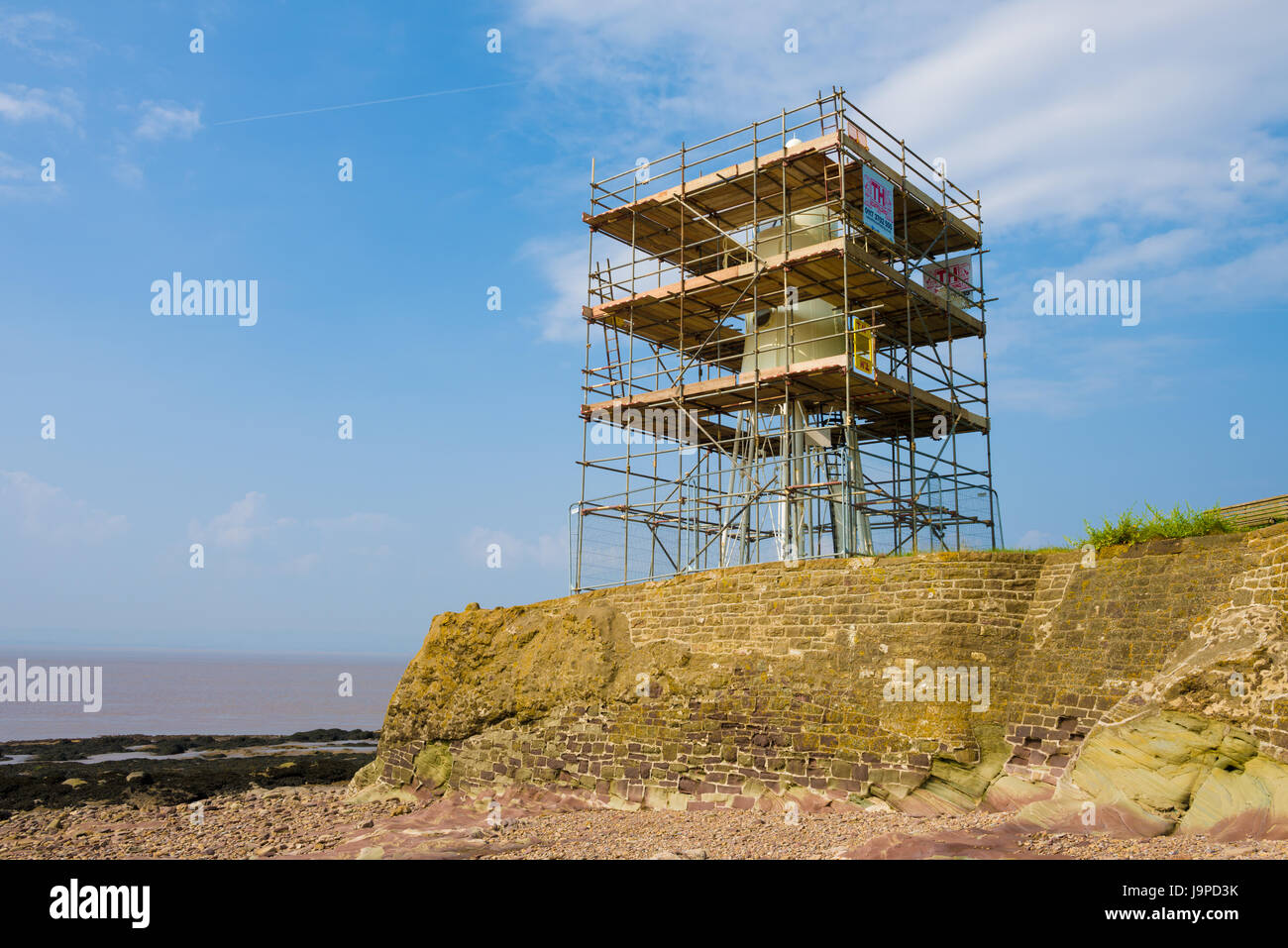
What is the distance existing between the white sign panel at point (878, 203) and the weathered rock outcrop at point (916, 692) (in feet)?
31.8

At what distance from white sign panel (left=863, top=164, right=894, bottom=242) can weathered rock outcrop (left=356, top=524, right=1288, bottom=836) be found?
9.69m

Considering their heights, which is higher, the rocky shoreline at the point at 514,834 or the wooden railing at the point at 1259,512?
the wooden railing at the point at 1259,512

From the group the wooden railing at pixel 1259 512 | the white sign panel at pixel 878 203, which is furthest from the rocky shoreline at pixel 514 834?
the white sign panel at pixel 878 203

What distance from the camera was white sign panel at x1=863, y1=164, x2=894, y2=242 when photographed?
22734mm

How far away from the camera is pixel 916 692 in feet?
49.6

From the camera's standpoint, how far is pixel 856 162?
908 inches

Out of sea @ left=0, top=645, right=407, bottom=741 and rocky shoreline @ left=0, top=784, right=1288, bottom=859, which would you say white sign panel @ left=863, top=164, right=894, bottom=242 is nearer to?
rocky shoreline @ left=0, top=784, right=1288, bottom=859

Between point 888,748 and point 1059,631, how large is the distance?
3.11 metres

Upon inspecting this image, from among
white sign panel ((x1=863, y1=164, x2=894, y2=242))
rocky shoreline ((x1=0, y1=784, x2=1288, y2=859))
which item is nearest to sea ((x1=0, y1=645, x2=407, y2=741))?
rocky shoreline ((x1=0, y1=784, x2=1288, y2=859))

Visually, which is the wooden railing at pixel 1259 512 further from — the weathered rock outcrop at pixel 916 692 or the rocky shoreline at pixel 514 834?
the rocky shoreline at pixel 514 834

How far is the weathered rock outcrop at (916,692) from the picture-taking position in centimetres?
1259
